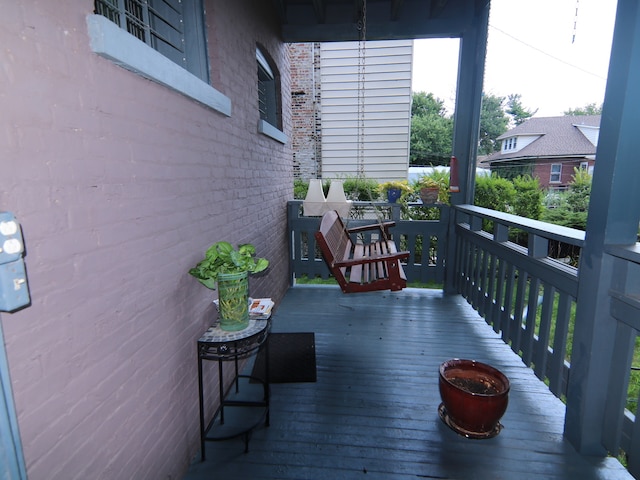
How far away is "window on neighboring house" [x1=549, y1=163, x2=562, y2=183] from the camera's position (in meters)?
3.32

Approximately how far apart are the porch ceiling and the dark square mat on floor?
328 cm

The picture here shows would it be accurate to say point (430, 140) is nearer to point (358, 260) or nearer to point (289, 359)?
point (358, 260)

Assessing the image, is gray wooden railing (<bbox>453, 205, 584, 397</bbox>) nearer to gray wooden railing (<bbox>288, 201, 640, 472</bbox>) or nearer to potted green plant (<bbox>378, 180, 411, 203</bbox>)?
gray wooden railing (<bbox>288, 201, 640, 472</bbox>)

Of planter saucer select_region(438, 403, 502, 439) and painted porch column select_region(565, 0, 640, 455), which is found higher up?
painted porch column select_region(565, 0, 640, 455)

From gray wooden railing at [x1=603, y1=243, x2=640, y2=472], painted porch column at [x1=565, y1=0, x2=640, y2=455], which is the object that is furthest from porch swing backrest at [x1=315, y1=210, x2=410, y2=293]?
gray wooden railing at [x1=603, y1=243, x2=640, y2=472]

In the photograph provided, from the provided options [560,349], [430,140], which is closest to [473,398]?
[560,349]

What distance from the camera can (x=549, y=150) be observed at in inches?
149

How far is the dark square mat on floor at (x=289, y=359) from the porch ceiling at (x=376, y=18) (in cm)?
328

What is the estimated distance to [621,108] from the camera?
57.7 inches

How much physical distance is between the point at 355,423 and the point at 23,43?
2.15 m

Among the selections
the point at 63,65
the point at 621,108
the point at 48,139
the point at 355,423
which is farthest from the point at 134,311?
the point at 621,108

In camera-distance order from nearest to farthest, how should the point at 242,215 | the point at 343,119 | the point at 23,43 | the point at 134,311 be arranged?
the point at 23,43 → the point at 134,311 → the point at 242,215 → the point at 343,119

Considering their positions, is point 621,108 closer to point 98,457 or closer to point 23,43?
point 23,43

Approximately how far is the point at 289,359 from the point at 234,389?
0.51 m
